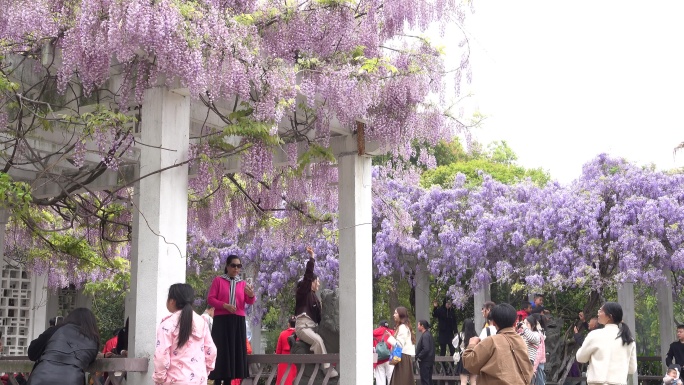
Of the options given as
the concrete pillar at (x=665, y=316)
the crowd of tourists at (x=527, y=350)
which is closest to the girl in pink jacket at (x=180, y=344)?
A: the crowd of tourists at (x=527, y=350)

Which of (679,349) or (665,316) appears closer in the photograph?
(679,349)

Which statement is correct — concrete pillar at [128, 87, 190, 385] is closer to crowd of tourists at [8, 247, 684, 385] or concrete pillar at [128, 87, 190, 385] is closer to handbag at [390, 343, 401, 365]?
crowd of tourists at [8, 247, 684, 385]

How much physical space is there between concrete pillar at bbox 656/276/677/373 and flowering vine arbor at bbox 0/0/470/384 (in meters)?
9.39

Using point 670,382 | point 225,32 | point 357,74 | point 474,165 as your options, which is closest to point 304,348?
point 357,74

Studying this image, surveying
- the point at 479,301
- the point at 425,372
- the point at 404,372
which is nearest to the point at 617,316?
the point at 404,372

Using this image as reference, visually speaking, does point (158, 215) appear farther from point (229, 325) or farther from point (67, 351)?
point (229, 325)

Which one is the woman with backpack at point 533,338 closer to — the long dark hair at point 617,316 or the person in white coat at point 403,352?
the person in white coat at point 403,352

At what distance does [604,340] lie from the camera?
21.9 feet

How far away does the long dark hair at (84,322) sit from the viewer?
5.57m

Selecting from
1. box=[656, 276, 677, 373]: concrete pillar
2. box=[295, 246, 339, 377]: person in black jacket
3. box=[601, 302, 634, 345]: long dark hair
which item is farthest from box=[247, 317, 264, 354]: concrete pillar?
box=[601, 302, 634, 345]: long dark hair

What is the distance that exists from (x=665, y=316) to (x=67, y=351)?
44.3ft

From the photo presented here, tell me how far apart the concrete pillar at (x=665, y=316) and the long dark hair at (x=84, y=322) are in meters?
12.8

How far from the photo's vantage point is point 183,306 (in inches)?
216

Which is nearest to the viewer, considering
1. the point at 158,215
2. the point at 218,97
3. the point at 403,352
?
the point at 158,215
